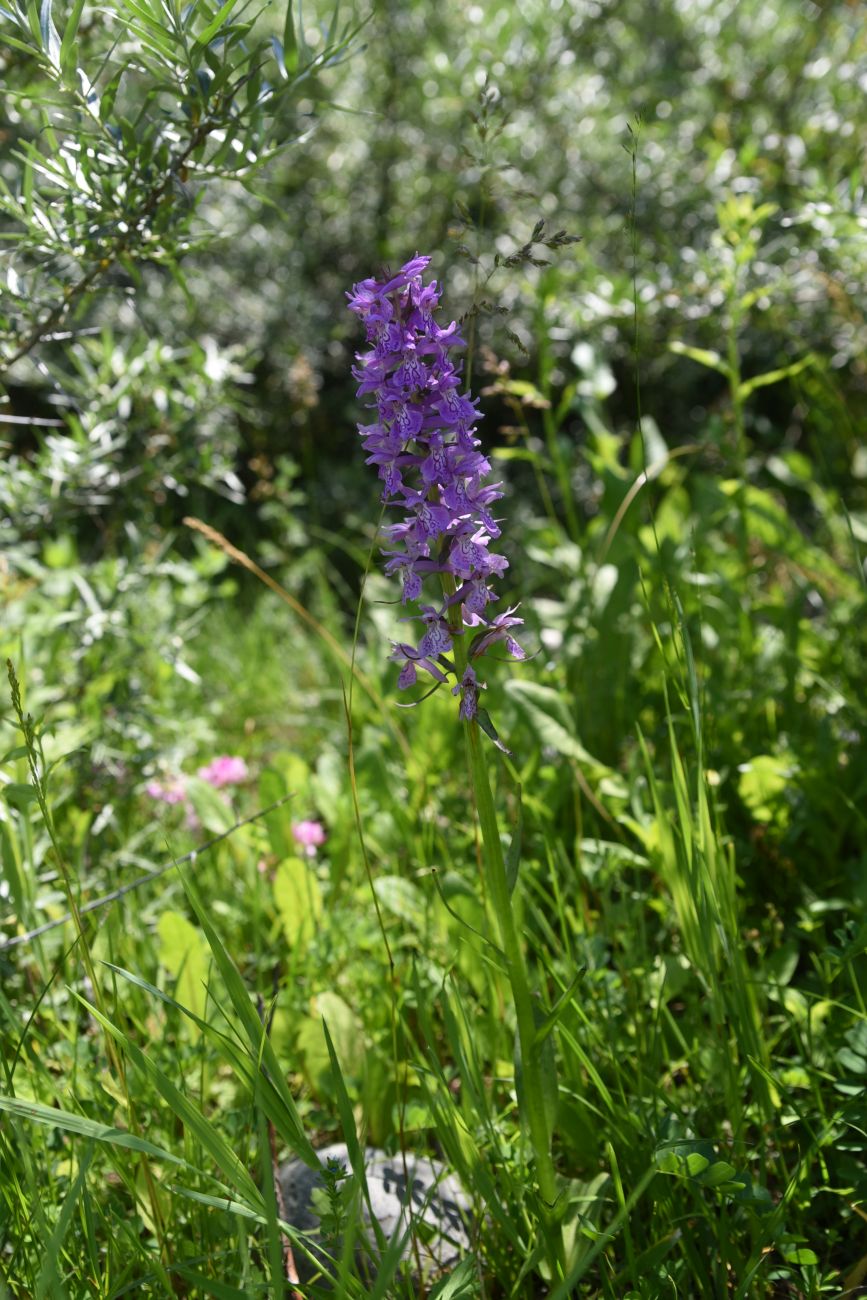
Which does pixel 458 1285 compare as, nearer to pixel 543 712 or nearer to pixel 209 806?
pixel 543 712

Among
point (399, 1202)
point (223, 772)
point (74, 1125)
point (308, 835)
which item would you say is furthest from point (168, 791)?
point (74, 1125)

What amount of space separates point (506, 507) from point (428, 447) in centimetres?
413

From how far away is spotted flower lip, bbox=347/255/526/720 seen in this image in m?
1.21

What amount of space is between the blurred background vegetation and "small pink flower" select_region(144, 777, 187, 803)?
0.06 metres

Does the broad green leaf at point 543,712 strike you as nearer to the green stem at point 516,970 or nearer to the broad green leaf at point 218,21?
the green stem at point 516,970

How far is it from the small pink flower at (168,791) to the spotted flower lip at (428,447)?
5.19ft

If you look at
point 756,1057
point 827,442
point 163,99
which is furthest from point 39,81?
point 827,442

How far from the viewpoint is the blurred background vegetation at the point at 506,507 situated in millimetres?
1700

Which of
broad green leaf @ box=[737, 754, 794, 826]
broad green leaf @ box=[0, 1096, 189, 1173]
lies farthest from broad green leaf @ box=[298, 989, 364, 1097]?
broad green leaf @ box=[737, 754, 794, 826]

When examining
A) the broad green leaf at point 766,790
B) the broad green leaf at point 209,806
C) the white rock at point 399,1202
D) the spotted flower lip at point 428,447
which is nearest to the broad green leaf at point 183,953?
the white rock at point 399,1202

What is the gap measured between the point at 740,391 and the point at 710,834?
4.38ft

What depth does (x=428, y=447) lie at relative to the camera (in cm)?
125

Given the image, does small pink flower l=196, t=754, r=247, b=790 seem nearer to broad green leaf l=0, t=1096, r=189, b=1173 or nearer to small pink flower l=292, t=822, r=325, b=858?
small pink flower l=292, t=822, r=325, b=858

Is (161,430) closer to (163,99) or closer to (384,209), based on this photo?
(163,99)
